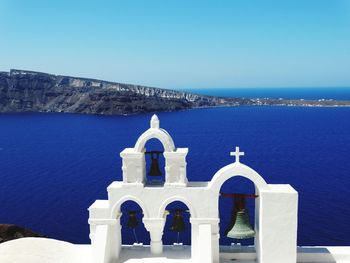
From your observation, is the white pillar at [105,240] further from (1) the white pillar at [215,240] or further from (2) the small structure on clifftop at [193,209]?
(1) the white pillar at [215,240]

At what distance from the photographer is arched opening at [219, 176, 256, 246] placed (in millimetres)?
16494

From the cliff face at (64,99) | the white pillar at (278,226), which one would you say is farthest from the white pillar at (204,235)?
the cliff face at (64,99)

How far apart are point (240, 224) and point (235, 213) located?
48 centimetres

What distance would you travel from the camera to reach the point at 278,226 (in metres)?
15.8

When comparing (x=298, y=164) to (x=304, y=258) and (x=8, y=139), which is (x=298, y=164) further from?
(x=8, y=139)

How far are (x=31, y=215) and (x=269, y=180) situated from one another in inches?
1412

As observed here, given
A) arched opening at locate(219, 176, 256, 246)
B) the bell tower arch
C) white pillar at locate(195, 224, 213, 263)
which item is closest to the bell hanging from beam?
arched opening at locate(219, 176, 256, 246)

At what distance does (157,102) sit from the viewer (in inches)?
7648

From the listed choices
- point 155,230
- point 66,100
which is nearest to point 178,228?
Answer: point 155,230

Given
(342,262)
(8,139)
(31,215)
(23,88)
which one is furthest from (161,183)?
(23,88)

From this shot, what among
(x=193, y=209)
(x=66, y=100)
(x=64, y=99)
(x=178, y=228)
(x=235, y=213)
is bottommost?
(x=178, y=228)

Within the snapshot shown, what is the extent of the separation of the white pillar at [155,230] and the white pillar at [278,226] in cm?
395

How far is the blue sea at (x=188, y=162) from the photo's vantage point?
4684 centimetres

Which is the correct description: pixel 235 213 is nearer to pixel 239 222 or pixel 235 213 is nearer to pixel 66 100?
pixel 239 222
